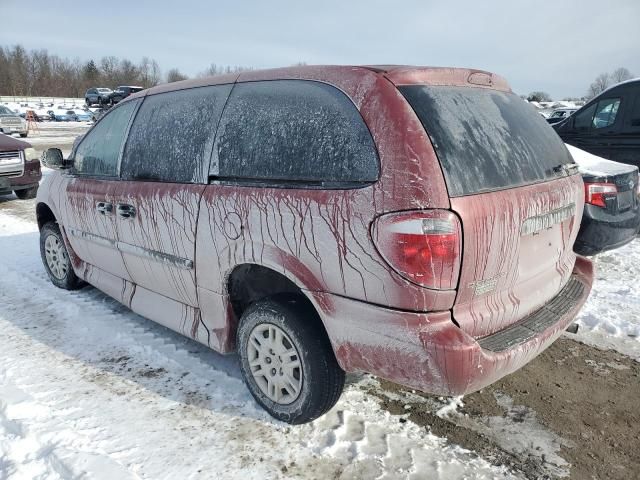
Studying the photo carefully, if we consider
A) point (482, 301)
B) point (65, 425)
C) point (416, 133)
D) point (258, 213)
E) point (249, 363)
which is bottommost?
point (65, 425)

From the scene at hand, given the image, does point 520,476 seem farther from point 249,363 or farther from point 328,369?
point 249,363

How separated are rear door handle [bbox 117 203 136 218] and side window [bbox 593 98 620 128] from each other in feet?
23.4

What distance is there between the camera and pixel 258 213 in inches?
101

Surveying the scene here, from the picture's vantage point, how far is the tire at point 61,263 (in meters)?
4.62

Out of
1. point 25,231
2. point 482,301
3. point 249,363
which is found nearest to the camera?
point 482,301

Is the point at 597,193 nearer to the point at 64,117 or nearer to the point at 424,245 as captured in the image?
the point at 424,245

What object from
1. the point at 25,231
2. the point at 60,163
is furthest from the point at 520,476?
the point at 25,231

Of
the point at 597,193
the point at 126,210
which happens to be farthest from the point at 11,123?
the point at 597,193

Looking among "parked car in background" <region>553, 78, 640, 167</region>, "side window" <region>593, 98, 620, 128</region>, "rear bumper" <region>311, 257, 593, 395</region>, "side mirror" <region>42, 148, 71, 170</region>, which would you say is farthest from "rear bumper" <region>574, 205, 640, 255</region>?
"side mirror" <region>42, 148, 71, 170</region>

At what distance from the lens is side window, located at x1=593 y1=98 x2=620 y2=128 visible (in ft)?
24.3

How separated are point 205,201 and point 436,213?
1.40 metres

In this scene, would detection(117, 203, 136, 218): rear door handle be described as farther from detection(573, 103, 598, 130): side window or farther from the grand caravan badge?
detection(573, 103, 598, 130): side window

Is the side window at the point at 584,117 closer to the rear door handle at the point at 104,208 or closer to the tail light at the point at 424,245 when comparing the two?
the tail light at the point at 424,245

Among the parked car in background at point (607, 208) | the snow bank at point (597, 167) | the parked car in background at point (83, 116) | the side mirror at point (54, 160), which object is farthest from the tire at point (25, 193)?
the parked car in background at point (83, 116)
